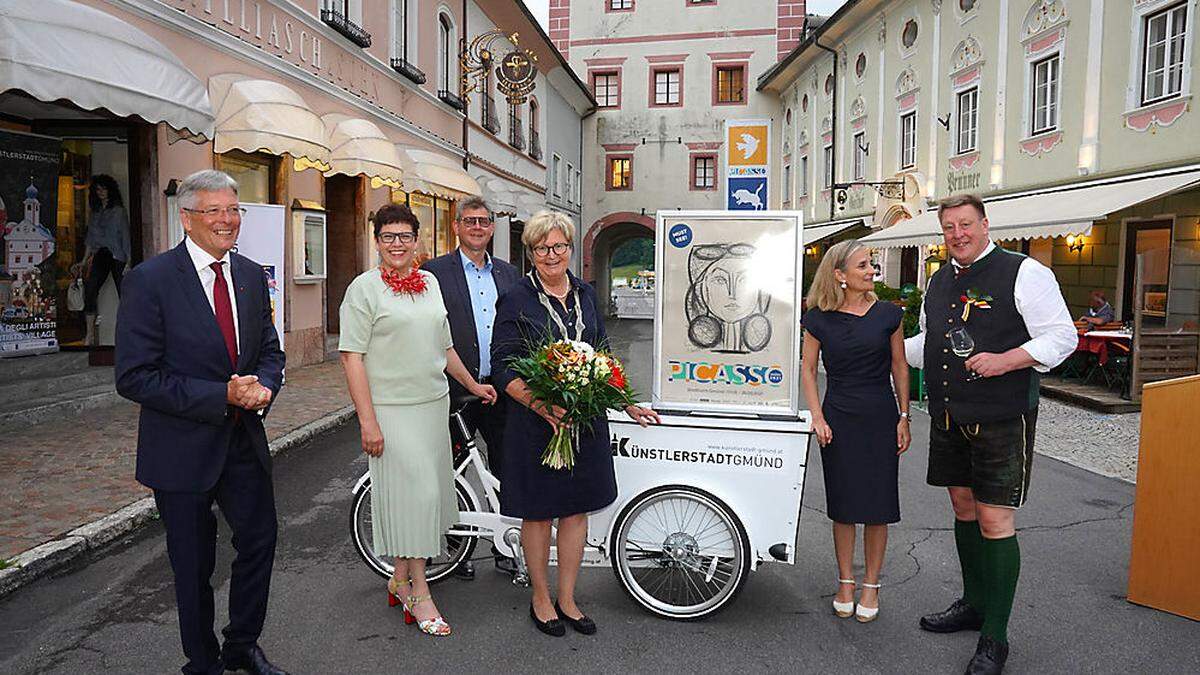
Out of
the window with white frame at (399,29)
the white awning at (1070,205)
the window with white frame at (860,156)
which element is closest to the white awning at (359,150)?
the window with white frame at (399,29)

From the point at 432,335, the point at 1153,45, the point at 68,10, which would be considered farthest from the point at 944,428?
the point at 1153,45

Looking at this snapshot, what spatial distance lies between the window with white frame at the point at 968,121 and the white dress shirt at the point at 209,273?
17.3 metres

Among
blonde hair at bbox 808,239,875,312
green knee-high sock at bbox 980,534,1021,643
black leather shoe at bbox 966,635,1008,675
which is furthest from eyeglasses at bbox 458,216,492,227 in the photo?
black leather shoe at bbox 966,635,1008,675

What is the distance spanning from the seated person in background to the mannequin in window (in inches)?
526

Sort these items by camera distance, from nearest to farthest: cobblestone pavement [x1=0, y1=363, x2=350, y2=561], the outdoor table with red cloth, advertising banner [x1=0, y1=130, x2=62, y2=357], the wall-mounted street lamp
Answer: cobblestone pavement [x1=0, y1=363, x2=350, y2=561] < advertising banner [x1=0, y1=130, x2=62, y2=357] < the outdoor table with red cloth < the wall-mounted street lamp

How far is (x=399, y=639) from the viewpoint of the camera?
400 cm

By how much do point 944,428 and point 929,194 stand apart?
57.9 ft

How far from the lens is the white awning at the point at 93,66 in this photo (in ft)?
21.0

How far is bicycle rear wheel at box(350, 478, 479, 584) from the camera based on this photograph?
15.0 ft

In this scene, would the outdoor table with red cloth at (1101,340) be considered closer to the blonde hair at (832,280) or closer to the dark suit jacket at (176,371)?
the blonde hair at (832,280)

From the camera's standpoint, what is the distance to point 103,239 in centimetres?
1009

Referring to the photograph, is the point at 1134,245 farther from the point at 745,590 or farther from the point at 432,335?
the point at 432,335

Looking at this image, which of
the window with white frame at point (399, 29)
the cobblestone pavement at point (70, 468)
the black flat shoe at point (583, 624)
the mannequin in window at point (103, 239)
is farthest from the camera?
the window with white frame at point (399, 29)

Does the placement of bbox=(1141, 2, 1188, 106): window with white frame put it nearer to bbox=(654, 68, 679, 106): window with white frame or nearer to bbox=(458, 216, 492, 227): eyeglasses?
bbox=(458, 216, 492, 227): eyeglasses
